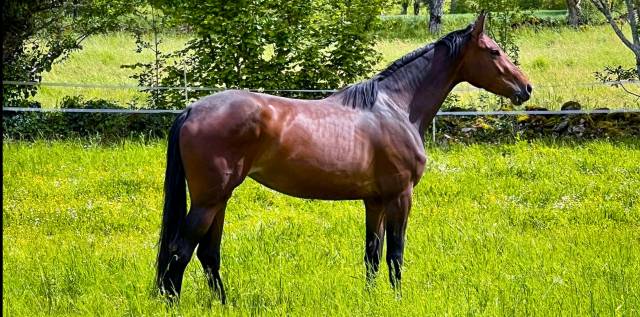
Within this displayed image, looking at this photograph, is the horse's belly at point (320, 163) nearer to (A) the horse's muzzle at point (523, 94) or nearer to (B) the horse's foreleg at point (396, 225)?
(B) the horse's foreleg at point (396, 225)

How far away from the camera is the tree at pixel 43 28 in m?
13.4

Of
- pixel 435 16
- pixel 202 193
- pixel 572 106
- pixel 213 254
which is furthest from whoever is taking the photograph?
pixel 435 16

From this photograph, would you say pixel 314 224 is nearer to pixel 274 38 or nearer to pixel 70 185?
pixel 70 185

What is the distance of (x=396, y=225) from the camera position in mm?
5770

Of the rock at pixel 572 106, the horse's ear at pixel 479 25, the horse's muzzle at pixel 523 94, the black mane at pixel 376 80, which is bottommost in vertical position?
the rock at pixel 572 106

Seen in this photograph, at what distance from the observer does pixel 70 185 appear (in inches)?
396

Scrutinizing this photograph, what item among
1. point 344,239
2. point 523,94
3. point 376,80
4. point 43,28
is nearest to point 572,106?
point 344,239

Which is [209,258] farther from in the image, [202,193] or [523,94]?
[523,94]

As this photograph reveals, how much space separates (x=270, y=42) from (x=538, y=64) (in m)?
9.35

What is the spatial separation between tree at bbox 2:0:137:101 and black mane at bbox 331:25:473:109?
8440 mm

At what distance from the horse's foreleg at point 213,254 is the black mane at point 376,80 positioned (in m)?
1.20

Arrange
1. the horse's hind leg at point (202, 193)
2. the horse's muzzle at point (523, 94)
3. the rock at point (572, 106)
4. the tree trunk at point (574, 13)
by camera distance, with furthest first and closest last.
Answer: the tree trunk at point (574, 13), the rock at point (572, 106), the horse's muzzle at point (523, 94), the horse's hind leg at point (202, 193)

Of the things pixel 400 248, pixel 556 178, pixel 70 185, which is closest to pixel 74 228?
pixel 70 185

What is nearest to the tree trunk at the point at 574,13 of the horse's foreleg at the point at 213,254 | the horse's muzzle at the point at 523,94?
the horse's muzzle at the point at 523,94
